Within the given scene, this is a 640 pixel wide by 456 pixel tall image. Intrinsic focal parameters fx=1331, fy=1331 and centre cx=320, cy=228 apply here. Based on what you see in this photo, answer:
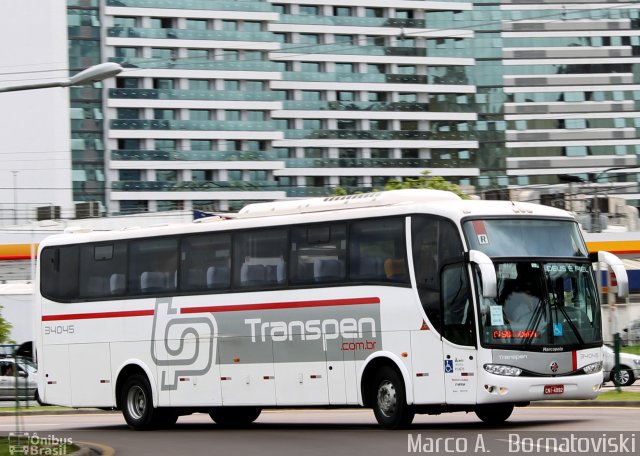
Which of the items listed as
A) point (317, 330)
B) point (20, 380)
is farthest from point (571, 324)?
point (20, 380)

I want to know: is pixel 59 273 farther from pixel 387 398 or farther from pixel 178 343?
pixel 387 398

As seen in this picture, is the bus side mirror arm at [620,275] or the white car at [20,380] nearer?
the bus side mirror arm at [620,275]

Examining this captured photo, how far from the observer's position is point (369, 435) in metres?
19.2

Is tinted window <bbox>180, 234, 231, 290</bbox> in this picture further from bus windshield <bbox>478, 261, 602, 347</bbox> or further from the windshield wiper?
the windshield wiper

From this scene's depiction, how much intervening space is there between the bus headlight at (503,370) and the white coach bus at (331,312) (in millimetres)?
20

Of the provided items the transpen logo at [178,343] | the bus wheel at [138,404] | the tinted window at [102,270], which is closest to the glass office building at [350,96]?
the tinted window at [102,270]

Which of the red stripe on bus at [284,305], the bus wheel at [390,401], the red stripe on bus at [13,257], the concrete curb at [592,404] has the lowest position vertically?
the concrete curb at [592,404]

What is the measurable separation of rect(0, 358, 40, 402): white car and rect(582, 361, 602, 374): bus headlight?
20363 mm

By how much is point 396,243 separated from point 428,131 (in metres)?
93.1

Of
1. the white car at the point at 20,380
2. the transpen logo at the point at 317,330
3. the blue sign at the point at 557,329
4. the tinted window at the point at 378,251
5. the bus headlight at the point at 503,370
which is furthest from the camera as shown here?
the white car at the point at 20,380

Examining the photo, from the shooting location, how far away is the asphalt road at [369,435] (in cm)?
1647

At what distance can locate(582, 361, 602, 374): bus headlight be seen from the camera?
65.2ft

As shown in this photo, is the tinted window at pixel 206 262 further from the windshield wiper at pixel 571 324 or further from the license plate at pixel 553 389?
the license plate at pixel 553 389

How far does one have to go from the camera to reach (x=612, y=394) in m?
27.0
